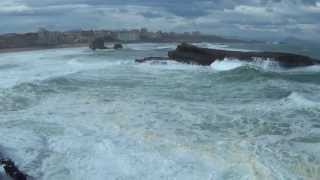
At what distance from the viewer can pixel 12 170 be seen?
1224cm

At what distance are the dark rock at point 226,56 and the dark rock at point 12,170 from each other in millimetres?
28490

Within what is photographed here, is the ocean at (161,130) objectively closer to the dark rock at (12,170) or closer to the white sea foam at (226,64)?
the dark rock at (12,170)

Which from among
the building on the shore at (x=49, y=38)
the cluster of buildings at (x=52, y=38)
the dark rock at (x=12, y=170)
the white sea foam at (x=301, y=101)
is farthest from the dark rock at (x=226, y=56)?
the building on the shore at (x=49, y=38)

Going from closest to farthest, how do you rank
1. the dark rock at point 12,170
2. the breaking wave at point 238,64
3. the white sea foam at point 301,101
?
the dark rock at point 12,170 → the white sea foam at point 301,101 → the breaking wave at point 238,64

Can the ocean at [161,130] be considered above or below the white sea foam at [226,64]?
above

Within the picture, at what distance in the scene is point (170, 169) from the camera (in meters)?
12.8

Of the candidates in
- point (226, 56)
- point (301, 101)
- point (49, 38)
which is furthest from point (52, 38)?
point (301, 101)

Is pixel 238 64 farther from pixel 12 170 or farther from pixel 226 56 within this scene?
pixel 12 170

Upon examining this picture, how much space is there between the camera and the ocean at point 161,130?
12933mm

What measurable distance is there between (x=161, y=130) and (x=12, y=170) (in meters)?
5.36

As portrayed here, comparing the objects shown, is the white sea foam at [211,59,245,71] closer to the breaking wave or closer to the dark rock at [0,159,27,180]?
the breaking wave

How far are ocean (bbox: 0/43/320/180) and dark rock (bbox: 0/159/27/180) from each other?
538 millimetres

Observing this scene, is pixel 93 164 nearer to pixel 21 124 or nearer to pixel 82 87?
pixel 21 124

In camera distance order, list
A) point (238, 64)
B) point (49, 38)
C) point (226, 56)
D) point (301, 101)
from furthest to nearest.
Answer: point (49, 38)
point (226, 56)
point (238, 64)
point (301, 101)
